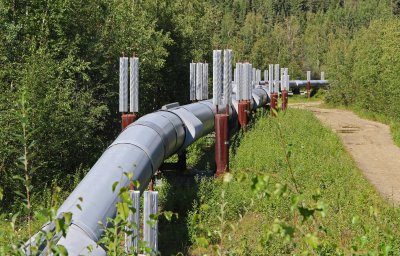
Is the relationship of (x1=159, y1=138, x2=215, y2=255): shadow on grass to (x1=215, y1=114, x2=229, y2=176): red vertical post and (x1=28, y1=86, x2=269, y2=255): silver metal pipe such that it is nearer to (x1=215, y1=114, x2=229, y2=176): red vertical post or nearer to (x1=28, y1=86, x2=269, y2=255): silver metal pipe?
(x1=215, y1=114, x2=229, y2=176): red vertical post

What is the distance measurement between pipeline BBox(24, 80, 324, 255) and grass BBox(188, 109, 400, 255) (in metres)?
0.89

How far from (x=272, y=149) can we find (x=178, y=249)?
20.1 ft

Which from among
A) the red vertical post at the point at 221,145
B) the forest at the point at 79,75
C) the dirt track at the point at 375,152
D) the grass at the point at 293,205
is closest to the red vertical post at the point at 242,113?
the grass at the point at 293,205

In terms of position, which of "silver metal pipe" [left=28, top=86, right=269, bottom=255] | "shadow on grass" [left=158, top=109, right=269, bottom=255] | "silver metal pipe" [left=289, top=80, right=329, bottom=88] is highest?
"silver metal pipe" [left=28, top=86, right=269, bottom=255]

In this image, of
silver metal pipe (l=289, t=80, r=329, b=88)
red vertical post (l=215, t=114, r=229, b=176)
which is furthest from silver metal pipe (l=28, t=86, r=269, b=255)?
silver metal pipe (l=289, t=80, r=329, b=88)

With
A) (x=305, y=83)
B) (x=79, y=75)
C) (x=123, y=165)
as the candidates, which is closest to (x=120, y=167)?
(x=123, y=165)

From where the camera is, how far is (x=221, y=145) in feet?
35.5

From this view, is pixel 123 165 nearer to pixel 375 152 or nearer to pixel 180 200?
pixel 180 200

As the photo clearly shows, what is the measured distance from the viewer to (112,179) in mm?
5832

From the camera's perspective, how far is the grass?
3.76 meters

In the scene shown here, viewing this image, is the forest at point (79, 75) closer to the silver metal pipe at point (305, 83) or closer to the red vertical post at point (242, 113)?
the red vertical post at point (242, 113)

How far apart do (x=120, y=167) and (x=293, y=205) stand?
103 centimetres

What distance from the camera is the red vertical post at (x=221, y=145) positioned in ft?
35.4

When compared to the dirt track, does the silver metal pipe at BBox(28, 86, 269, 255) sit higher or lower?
higher
